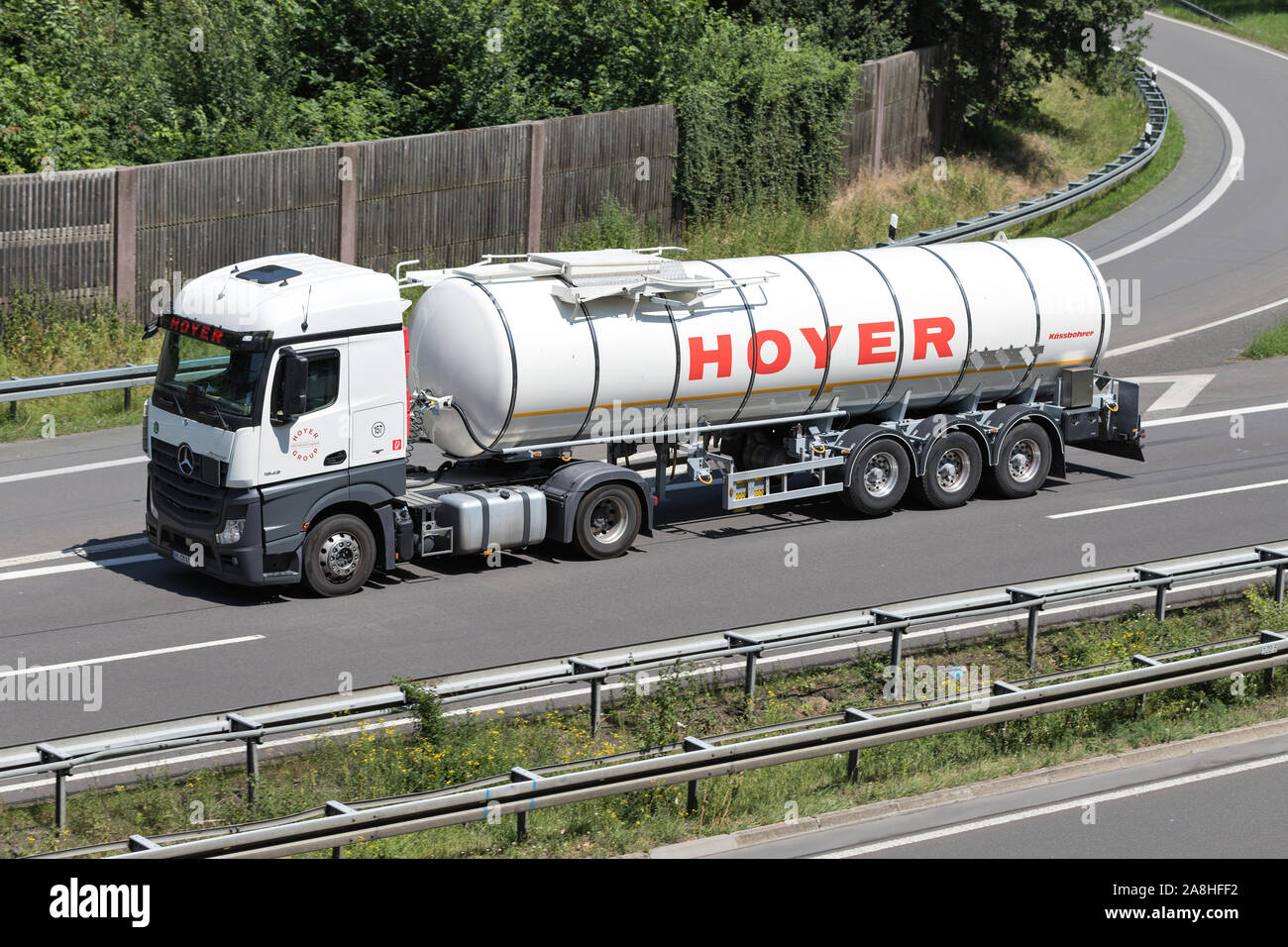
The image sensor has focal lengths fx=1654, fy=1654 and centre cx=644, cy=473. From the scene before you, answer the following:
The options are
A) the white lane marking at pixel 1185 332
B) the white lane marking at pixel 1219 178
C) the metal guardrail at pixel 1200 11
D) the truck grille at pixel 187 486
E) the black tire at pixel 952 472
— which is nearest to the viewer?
the truck grille at pixel 187 486

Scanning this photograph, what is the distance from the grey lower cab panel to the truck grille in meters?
2.43

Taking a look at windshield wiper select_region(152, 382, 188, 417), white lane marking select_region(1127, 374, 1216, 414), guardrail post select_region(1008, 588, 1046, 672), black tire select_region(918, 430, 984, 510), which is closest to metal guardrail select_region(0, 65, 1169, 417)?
white lane marking select_region(1127, 374, 1216, 414)

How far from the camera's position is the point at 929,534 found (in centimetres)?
1966

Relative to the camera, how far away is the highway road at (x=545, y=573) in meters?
14.7

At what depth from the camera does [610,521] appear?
730 inches

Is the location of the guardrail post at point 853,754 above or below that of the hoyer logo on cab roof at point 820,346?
below

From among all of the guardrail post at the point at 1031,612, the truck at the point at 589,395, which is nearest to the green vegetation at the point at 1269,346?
the truck at the point at 589,395

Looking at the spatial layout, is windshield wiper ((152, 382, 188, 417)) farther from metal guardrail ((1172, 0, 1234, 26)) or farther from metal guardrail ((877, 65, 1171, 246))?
metal guardrail ((1172, 0, 1234, 26))

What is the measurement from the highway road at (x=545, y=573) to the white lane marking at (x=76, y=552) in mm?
34

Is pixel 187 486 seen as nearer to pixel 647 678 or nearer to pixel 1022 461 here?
pixel 647 678

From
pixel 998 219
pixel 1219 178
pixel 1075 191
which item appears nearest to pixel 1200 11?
pixel 1219 178

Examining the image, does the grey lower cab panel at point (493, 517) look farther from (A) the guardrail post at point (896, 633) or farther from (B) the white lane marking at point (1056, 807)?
(B) the white lane marking at point (1056, 807)

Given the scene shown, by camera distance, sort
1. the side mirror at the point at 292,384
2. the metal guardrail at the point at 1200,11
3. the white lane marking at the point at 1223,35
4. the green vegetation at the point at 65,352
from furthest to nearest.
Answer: the metal guardrail at the point at 1200,11 → the white lane marking at the point at 1223,35 → the green vegetation at the point at 65,352 → the side mirror at the point at 292,384

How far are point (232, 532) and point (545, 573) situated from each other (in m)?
3.50
